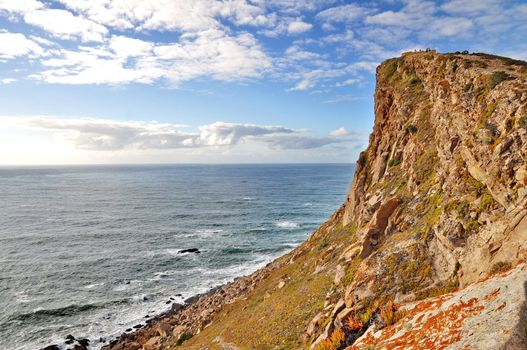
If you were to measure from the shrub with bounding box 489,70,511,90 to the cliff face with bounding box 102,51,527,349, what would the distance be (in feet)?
0.20

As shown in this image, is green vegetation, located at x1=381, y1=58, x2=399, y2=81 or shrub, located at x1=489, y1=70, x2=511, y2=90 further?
green vegetation, located at x1=381, y1=58, x2=399, y2=81

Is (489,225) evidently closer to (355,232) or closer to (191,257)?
(355,232)

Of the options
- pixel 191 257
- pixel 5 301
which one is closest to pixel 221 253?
pixel 191 257

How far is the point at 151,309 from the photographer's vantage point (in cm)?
5166

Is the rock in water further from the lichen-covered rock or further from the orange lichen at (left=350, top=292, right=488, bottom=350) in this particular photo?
the orange lichen at (left=350, top=292, right=488, bottom=350)

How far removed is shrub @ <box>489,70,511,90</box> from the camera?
2270cm

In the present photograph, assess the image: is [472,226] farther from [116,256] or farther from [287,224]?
[287,224]

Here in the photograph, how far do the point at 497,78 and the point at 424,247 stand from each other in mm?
13253

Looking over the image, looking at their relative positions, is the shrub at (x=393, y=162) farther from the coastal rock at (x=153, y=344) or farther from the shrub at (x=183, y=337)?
the coastal rock at (x=153, y=344)

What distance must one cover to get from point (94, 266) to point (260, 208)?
231 feet

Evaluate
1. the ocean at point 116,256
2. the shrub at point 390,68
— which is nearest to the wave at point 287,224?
the ocean at point 116,256

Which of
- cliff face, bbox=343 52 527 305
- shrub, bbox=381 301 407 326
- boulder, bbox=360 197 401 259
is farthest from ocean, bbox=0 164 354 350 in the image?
shrub, bbox=381 301 407 326

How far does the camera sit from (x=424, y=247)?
71.1 ft

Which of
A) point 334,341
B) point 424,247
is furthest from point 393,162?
point 334,341
